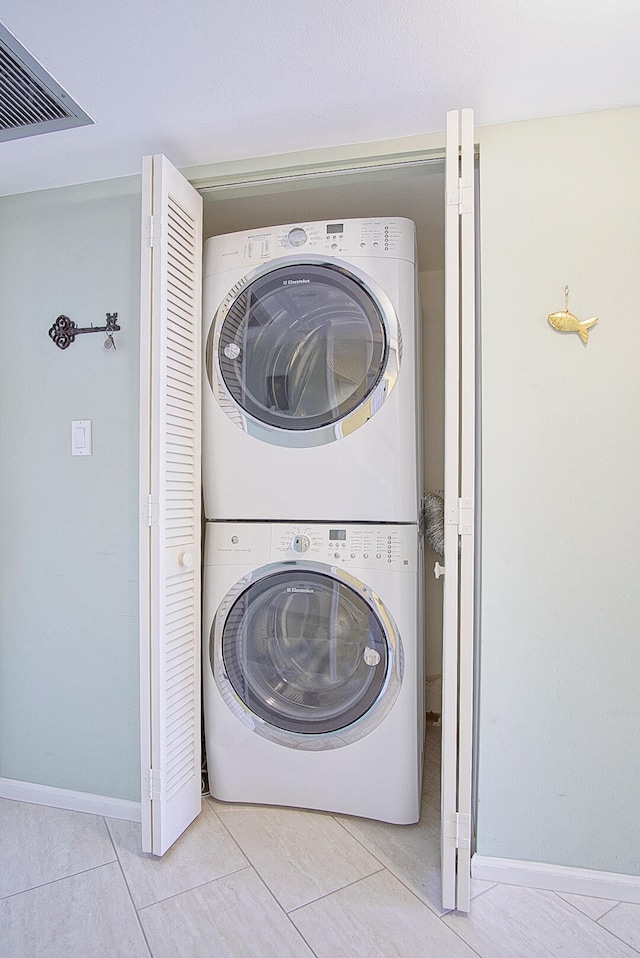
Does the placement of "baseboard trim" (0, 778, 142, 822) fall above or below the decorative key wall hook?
below

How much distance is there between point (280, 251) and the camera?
195 cm

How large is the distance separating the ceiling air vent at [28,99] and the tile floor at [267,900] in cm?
207

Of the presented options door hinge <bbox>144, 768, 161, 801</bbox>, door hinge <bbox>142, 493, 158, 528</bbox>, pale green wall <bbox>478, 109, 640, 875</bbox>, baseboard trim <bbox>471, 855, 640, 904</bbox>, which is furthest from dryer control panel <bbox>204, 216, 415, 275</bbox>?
baseboard trim <bbox>471, 855, 640, 904</bbox>

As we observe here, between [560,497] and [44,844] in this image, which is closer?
[560,497]

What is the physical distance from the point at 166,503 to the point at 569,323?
1227 millimetres

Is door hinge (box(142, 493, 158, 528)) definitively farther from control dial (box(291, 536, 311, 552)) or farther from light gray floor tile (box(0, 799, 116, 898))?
light gray floor tile (box(0, 799, 116, 898))

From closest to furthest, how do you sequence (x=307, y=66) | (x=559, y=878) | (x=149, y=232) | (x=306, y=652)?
(x=307, y=66) < (x=559, y=878) < (x=149, y=232) < (x=306, y=652)

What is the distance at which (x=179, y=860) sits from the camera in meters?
1.76

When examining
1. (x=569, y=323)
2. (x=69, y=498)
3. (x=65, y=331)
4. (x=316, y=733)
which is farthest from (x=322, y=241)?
(x=316, y=733)

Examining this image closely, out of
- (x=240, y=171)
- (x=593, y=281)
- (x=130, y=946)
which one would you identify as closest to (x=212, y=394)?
(x=240, y=171)

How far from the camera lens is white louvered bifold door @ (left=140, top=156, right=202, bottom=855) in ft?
5.70

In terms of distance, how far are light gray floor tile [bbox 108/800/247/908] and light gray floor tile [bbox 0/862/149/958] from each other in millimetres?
50

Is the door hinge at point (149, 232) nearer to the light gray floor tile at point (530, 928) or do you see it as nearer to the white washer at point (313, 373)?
the white washer at point (313, 373)

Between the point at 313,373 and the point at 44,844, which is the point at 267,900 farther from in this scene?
the point at 313,373
